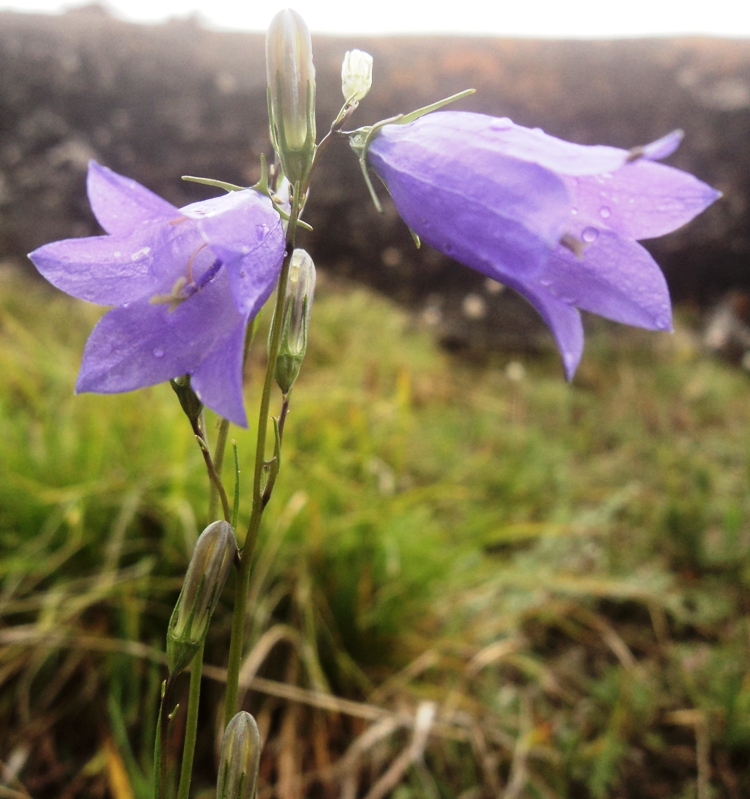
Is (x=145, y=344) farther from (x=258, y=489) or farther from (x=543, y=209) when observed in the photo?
(x=543, y=209)

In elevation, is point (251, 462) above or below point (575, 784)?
above

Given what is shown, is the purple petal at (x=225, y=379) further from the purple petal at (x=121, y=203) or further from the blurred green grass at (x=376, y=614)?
the blurred green grass at (x=376, y=614)

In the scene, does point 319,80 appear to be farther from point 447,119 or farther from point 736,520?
point 447,119

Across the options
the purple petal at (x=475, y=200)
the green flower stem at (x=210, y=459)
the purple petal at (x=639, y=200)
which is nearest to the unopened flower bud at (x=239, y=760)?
the green flower stem at (x=210, y=459)

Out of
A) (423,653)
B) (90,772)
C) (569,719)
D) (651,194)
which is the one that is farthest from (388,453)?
(651,194)

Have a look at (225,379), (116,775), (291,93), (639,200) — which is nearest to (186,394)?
(225,379)

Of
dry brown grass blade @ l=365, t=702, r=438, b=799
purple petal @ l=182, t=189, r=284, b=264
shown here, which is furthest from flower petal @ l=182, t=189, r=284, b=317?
dry brown grass blade @ l=365, t=702, r=438, b=799

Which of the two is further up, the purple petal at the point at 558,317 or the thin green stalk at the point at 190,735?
the purple petal at the point at 558,317
